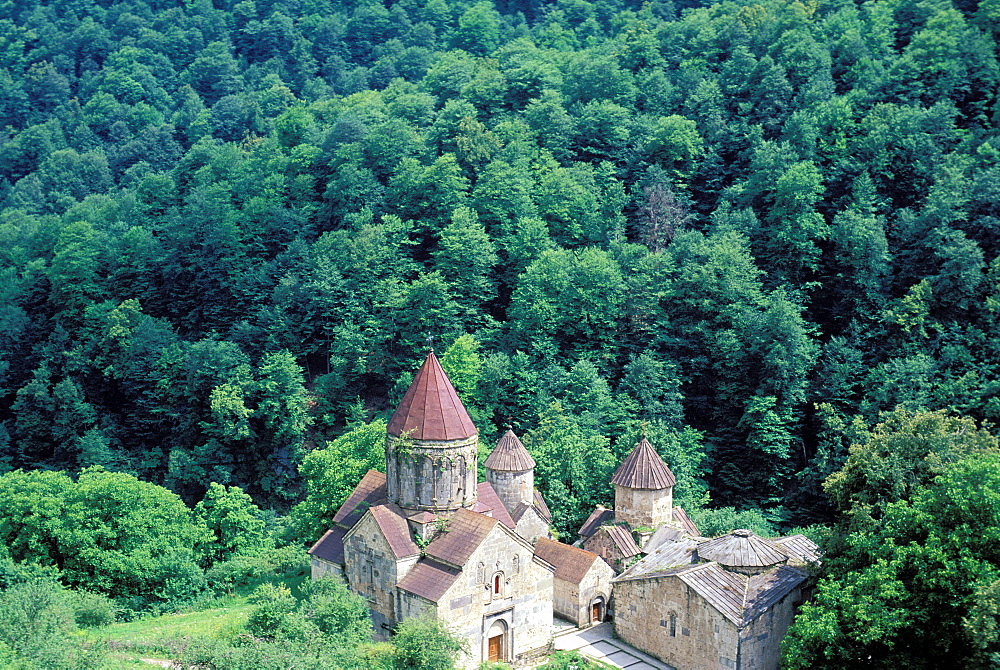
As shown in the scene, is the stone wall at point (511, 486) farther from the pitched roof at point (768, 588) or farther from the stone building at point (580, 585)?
the pitched roof at point (768, 588)

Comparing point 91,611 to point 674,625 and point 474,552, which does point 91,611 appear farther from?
point 674,625

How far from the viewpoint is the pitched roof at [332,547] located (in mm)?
31375

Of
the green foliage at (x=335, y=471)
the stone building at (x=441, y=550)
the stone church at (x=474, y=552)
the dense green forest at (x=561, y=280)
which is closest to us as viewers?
the stone building at (x=441, y=550)

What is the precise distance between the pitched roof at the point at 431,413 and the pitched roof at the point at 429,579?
368 cm

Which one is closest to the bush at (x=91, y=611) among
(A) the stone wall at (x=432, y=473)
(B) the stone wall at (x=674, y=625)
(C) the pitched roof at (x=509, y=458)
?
(A) the stone wall at (x=432, y=473)

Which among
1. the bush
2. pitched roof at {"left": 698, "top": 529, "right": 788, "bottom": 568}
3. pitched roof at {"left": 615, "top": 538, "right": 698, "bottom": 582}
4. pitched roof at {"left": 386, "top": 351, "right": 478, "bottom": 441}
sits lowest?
the bush

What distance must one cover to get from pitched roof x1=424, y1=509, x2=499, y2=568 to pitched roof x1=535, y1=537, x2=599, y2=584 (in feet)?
12.1

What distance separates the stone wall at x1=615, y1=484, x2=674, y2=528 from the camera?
3350 centimetres

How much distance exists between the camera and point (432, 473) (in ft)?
99.4

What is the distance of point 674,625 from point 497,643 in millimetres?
5218

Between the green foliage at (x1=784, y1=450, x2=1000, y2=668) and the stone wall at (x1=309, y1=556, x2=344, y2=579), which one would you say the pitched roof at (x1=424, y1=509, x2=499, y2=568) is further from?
the green foliage at (x1=784, y1=450, x2=1000, y2=668)

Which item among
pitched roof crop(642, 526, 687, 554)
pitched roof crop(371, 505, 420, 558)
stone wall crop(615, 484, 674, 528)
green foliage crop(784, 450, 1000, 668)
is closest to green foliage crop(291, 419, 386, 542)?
pitched roof crop(371, 505, 420, 558)

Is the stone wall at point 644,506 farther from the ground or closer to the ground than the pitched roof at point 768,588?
farther from the ground

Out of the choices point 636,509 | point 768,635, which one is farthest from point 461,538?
point 768,635
